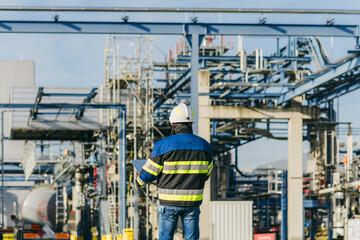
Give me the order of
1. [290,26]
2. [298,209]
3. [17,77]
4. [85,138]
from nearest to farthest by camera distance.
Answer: [290,26], [298,209], [85,138], [17,77]

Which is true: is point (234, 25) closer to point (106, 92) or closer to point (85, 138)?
point (106, 92)

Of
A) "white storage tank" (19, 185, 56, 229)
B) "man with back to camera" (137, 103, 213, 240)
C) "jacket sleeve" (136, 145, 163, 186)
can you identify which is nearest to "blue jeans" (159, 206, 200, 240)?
"man with back to camera" (137, 103, 213, 240)

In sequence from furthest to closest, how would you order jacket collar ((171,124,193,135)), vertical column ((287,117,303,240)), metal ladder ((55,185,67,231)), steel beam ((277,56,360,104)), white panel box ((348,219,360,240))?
metal ladder ((55,185,67,231)), vertical column ((287,117,303,240)), white panel box ((348,219,360,240)), steel beam ((277,56,360,104)), jacket collar ((171,124,193,135))

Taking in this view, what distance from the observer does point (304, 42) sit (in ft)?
99.2

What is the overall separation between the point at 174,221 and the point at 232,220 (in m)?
21.2

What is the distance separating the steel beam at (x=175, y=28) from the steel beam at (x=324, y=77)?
124 cm

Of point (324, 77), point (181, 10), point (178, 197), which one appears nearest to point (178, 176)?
point (178, 197)

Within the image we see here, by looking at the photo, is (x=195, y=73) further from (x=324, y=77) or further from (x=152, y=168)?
(x=152, y=168)

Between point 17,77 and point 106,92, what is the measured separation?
133 feet

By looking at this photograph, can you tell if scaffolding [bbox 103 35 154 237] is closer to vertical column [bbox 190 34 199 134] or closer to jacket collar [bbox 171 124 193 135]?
vertical column [bbox 190 34 199 134]

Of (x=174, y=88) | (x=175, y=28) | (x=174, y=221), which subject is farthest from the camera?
(x=174, y=88)

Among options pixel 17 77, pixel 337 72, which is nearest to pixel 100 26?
pixel 337 72

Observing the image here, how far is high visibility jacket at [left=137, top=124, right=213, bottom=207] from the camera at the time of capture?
556 centimetres

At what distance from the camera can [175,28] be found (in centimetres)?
2309
